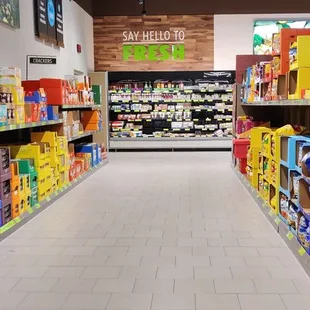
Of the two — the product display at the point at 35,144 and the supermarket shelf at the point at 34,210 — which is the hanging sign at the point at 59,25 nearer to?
the product display at the point at 35,144

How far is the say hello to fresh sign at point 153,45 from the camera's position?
504 inches

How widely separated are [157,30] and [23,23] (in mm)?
5863

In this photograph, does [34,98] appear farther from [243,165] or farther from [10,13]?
[243,165]

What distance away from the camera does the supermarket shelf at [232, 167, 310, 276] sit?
357 cm

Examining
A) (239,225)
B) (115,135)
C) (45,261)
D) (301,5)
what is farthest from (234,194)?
(301,5)

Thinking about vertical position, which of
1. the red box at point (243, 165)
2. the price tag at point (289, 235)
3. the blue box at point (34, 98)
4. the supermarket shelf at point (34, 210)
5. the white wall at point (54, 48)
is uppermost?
the white wall at point (54, 48)

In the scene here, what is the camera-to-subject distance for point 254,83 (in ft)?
24.1

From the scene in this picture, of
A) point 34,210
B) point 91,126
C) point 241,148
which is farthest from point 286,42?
point 91,126

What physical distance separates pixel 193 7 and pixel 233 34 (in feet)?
4.30

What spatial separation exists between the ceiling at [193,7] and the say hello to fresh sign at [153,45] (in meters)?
0.57

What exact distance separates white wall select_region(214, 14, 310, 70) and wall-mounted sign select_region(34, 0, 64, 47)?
4.81 m

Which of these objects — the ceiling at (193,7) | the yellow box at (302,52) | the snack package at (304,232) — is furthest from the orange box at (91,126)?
the snack package at (304,232)

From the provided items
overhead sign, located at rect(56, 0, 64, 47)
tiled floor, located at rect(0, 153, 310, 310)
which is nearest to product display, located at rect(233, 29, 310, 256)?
tiled floor, located at rect(0, 153, 310, 310)

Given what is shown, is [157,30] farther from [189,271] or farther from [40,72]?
[189,271]
